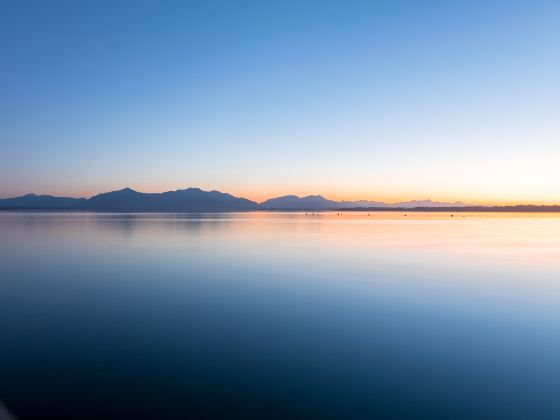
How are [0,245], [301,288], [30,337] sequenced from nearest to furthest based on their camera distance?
[30,337] → [301,288] → [0,245]

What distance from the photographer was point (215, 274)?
20.4 m

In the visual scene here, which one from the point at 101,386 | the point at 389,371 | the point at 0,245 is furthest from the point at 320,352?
the point at 0,245

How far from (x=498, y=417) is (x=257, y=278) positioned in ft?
44.0

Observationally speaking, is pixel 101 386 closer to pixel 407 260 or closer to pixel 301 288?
pixel 301 288

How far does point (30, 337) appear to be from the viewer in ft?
33.4

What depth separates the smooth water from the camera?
6.99m

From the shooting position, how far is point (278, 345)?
9.90 meters

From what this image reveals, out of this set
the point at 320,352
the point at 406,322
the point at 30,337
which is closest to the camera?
the point at 320,352

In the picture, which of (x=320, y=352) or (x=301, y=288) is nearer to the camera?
(x=320, y=352)

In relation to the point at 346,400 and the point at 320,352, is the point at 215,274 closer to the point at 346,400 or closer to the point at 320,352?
the point at 320,352

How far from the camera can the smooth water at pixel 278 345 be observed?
275 inches

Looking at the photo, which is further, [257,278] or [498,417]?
[257,278]

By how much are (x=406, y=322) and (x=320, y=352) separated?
3746 millimetres

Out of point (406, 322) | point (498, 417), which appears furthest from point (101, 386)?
point (406, 322)
